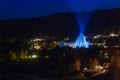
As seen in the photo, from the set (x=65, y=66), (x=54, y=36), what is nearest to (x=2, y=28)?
(x=54, y=36)

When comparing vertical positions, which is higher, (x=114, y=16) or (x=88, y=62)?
(x=114, y=16)

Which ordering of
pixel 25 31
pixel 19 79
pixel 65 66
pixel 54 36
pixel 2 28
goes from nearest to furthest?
pixel 19 79 < pixel 65 66 < pixel 2 28 < pixel 25 31 < pixel 54 36

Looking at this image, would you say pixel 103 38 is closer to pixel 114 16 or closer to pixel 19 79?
pixel 114 16

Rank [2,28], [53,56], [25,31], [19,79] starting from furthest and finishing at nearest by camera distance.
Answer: [25,31] → [2,28] → [53,56] → [19,79]

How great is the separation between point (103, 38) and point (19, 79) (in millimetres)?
35089

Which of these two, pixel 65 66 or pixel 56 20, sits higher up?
pixel 56 20

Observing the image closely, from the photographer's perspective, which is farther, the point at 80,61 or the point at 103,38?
the point at 103,38

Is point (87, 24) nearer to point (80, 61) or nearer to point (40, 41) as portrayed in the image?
point (40, 41)

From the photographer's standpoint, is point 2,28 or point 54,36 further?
point 54,36

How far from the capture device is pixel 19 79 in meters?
17.2

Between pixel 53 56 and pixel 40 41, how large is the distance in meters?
16.4

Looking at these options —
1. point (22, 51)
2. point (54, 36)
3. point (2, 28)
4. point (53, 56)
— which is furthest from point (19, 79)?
point (54, 36)

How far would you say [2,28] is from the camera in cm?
4016

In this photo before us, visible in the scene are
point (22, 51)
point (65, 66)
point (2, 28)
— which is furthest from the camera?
point (2, 28)
